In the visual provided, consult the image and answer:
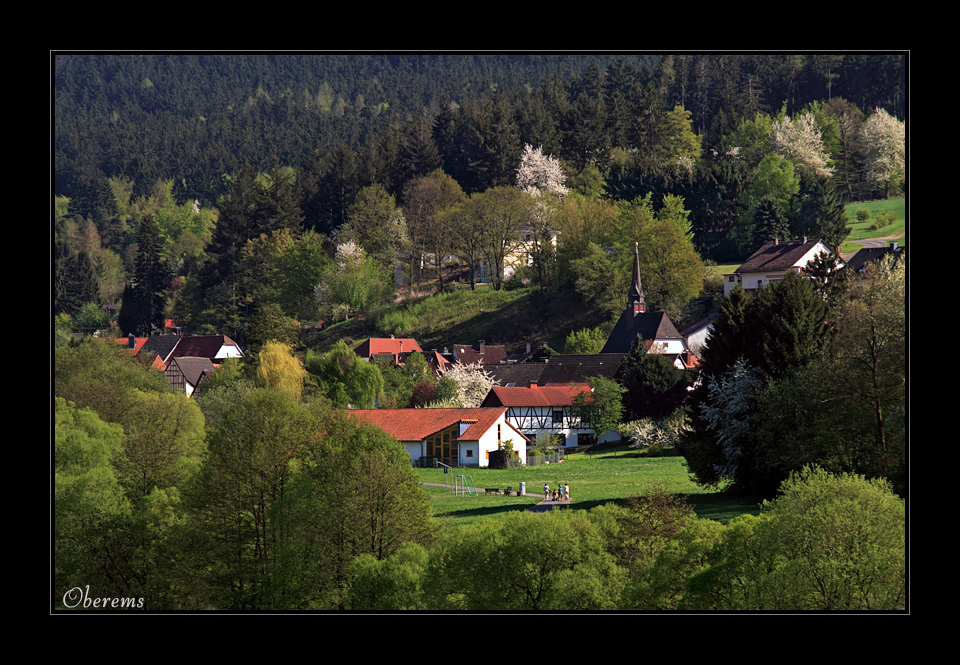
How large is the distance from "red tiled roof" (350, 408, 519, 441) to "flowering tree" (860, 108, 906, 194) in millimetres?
50149

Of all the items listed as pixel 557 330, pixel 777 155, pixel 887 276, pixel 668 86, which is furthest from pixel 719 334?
pixel 668 86

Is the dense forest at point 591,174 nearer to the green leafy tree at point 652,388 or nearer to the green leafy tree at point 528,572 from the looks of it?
the green leafy tree at point 652,388

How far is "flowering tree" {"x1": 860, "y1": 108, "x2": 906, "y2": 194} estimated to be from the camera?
92812mm

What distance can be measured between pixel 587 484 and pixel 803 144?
67.4 meters

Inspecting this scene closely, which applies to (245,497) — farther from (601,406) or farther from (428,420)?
(601,406)

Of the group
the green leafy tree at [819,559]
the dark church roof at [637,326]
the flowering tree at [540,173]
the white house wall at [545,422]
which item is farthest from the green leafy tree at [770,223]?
the green leafy tree at [819,559]

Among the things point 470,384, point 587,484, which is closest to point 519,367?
point 470,384

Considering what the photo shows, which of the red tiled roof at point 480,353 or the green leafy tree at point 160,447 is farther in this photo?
the red tiled roof at point 480,353

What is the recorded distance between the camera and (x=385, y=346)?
8475cm

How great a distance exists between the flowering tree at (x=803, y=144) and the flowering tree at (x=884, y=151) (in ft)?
12.0

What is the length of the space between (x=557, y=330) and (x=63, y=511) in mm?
59984

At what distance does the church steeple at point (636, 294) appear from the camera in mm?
80688

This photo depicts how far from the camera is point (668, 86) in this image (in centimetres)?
13862
